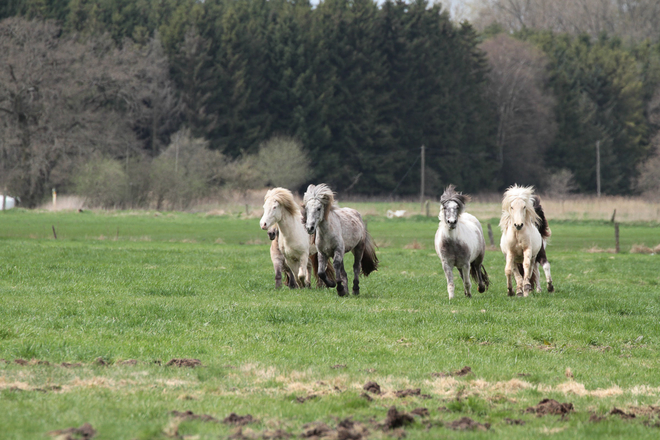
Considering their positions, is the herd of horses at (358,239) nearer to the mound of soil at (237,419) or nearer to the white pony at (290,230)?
the white pony at (290,230)

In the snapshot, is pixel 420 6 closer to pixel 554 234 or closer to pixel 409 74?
pixel 409 74

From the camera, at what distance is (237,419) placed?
557 cm

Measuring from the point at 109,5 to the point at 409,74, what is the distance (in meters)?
29.5

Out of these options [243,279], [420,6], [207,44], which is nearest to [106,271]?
[243,279]

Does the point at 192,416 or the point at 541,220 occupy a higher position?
the point at 541,220

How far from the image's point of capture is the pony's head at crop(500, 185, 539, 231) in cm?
1342

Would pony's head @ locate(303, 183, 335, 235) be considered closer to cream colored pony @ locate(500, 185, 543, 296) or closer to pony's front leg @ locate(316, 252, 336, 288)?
pony's front leg @ locate(316, 252, 336, 288)

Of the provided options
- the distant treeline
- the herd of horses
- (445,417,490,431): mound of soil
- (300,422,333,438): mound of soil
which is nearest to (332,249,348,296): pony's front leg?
the herd of horses

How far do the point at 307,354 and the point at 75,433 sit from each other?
132 inches

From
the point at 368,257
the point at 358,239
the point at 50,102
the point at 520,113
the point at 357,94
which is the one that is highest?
the point at 357,94

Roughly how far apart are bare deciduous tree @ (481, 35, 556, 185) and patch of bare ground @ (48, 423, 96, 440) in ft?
262

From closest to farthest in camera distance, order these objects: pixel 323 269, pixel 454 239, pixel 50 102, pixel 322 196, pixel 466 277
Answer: pixel 322 196, pixel 454 239, pixel 323 269, pixel 466 277, pixel 50 102

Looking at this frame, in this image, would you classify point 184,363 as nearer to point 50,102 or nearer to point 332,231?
point 332,231

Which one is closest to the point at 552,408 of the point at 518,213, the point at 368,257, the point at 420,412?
the point at 420,412
